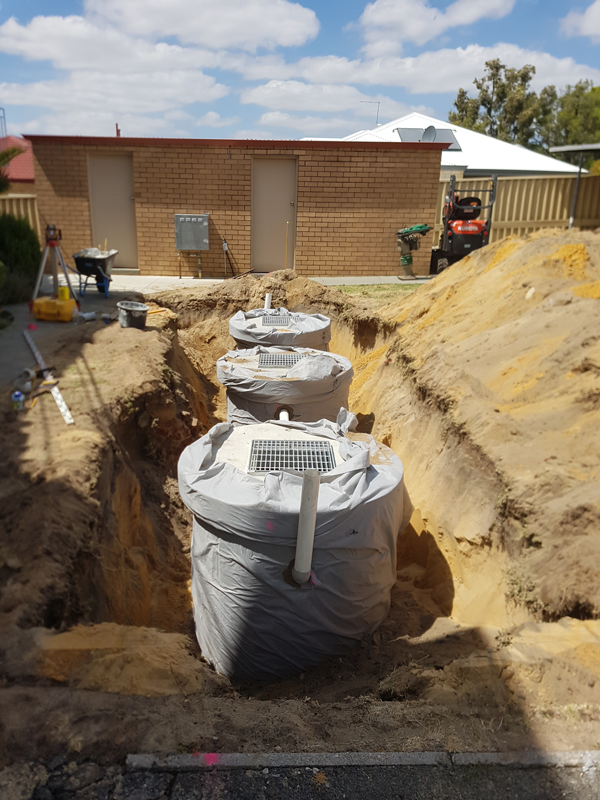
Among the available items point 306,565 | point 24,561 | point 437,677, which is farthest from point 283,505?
point 24,561

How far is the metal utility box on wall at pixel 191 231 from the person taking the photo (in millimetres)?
14827

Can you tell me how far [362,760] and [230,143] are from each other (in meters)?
14.4

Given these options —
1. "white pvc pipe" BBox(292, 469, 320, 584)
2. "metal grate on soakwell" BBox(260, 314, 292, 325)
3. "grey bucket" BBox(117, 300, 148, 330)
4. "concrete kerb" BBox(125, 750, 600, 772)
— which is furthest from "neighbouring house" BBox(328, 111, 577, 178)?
"concrete kerb" BBox(125, 750, 600, 772)

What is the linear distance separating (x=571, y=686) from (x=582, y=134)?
44.0 metres

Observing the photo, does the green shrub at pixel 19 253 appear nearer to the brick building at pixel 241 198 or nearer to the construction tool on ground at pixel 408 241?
the brick building at pixel 241 198

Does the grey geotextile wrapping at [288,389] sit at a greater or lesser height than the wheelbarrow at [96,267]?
lesser

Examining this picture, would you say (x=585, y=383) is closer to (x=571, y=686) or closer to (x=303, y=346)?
(x=571, y=686)

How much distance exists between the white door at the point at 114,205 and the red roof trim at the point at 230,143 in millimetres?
383

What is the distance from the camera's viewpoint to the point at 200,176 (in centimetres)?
1476

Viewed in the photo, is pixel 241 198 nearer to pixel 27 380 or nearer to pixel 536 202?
pixel 536 202

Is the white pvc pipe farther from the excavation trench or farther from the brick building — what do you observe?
the brick building

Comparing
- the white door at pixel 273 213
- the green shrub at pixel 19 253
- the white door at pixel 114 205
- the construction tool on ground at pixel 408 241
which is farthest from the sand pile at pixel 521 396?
the white door at pixel 114 205

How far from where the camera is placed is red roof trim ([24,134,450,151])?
14.4 metres

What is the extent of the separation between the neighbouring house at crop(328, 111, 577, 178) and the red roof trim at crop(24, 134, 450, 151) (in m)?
6.06
